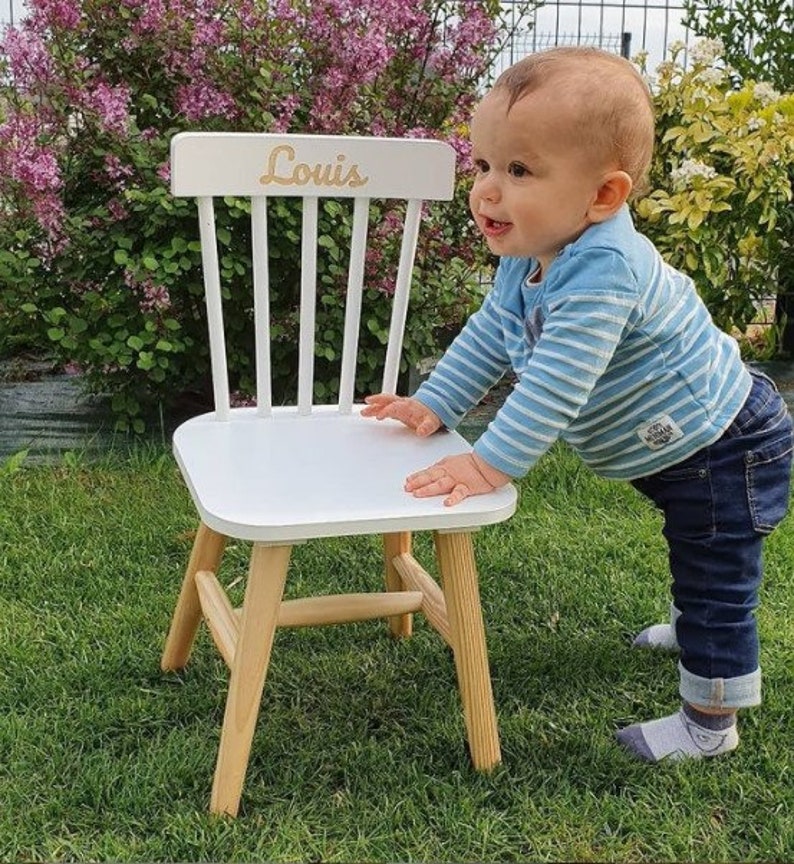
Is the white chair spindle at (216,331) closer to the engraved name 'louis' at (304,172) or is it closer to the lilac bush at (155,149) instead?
the engraved name 'louis' at (304,172)

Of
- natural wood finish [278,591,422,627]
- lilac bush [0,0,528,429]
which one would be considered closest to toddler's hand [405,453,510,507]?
natural wood finish [278,591,422,627]

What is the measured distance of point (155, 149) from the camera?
317 cm

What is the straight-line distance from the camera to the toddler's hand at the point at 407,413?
1.95 meters

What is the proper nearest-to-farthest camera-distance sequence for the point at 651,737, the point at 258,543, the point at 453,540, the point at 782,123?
the point at 258,543 → the point at 453,540 → the point at 651,737 → the point at 782,123

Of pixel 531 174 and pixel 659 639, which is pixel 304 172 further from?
pixel 659 639

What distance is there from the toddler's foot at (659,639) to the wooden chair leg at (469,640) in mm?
518

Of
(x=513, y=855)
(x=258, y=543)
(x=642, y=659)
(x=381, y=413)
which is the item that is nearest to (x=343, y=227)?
(x=381, y=413)

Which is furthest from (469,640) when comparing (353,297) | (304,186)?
(304,186)

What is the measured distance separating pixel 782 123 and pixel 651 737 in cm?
239

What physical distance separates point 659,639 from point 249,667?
92 cm

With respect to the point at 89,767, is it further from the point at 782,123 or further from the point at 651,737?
the point at 782,123

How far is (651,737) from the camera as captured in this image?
1.93m

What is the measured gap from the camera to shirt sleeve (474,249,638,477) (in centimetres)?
161

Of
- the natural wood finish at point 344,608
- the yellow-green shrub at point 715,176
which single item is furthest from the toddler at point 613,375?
the yellow-green shrub at point 715,176
